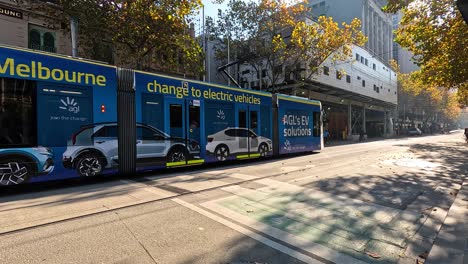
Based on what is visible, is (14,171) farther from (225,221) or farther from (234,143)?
(234,143)

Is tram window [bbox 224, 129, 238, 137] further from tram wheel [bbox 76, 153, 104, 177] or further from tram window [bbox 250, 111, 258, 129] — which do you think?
tram wheel [bbox 76, 153, 104, 177]

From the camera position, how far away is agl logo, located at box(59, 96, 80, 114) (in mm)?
7848

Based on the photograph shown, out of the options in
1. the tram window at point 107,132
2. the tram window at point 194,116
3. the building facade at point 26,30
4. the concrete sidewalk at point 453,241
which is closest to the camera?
the concrete sidewalk at point 453,241

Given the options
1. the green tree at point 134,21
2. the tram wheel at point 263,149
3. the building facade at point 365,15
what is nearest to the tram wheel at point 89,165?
the tram wheel at point 263,149

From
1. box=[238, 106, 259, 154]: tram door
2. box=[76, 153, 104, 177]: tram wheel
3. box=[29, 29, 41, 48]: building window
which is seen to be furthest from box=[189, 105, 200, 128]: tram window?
box=[29, 29, 41, 48]: building window

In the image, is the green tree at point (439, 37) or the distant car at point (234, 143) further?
the green tree at point (439, 37)

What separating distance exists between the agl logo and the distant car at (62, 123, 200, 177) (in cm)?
53

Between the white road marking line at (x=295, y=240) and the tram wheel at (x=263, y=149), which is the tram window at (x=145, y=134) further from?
the tram wheel at (x=263, y=149)

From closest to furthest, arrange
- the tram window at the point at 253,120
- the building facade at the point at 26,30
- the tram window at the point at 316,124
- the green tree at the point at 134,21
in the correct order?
1. the tram window at the point at 253,120
2. the green tree at the point at 134,21
3. the building facade at the point at 26,30
4. the tram window at the point at 316,124

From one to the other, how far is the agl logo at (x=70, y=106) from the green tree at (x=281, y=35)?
57.9 ft

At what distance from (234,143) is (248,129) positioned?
3.67 ft

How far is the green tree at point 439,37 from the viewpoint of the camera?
51.6 feet

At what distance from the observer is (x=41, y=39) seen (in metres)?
18.5

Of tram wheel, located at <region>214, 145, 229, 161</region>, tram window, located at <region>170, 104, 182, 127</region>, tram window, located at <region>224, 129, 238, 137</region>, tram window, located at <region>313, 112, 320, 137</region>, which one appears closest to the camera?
tram window, located at <region>170, 104, 182, 127</region>
